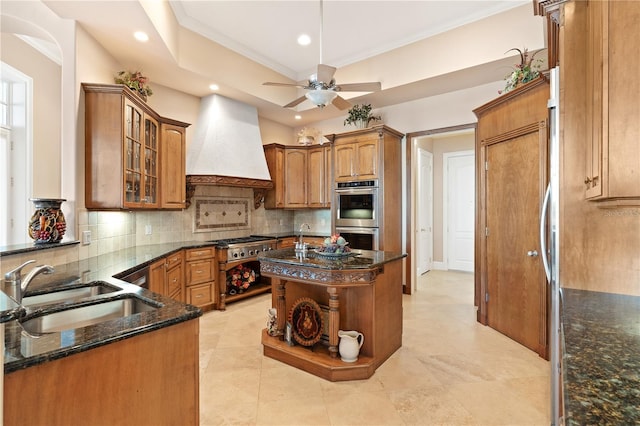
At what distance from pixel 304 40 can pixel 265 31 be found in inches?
19.3

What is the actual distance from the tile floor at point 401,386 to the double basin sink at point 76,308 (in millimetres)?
949

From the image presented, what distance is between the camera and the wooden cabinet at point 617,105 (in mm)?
1229

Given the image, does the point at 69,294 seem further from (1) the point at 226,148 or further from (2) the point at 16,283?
(1) the point at 226,148

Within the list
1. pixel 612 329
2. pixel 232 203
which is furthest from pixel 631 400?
pixel 232 203

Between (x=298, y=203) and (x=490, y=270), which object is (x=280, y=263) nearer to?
(x=490, y=270)

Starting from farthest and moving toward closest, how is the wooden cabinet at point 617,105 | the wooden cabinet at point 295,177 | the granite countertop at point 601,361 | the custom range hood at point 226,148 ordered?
the wooden cabinet at point 295,177 → the custom range hood at point 226,148 → the wooden cabinet at point 617,105 → the granite countertop at point 601,361

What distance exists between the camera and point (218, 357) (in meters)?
2.79

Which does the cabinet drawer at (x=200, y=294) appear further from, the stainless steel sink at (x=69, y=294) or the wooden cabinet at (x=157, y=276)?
the stainless steel sink at (x=69, y=294)

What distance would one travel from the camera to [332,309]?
2.47 meters

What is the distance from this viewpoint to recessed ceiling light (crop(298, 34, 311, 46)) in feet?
12.7

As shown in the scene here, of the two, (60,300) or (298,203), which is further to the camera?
(298,203)

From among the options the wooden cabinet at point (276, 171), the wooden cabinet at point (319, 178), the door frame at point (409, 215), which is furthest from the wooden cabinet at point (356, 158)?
the wooden cabinet at point (276, 171)

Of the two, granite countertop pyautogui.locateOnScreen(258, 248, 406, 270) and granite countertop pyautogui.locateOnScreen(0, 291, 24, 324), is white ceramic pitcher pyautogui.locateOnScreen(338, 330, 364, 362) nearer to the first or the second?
granite countertop pyautogui.locateOnScreen(258, 248, 406, 270)

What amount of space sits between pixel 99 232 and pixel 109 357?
236cm
